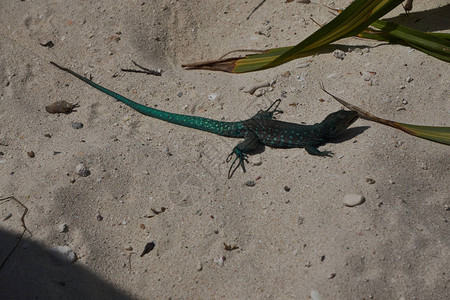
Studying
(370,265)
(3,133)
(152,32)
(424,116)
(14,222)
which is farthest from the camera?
(152,32)

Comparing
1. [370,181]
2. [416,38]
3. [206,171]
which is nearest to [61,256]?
[206,171]

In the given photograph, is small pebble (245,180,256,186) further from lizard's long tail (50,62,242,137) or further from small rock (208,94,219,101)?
small rock (208,94,219,101)

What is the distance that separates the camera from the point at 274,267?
114 inches

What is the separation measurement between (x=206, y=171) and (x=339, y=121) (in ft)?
4.21

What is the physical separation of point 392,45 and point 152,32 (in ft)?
9.42

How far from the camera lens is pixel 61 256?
9.72 feet

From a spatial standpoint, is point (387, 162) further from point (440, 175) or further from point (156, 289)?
point (156, 289)

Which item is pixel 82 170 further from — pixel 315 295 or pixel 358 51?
pixel 358 51

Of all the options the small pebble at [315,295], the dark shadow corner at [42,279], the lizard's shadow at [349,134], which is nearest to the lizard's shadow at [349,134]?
the lizard's shadow at [349,134]

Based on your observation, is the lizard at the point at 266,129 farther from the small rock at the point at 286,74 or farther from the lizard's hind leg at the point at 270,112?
the small rock at the point at 286,74

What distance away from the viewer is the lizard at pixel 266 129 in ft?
11.6

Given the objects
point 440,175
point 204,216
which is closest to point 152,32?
point 204,216

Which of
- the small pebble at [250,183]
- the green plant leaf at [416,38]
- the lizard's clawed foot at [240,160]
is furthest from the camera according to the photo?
the green plant leaf at [416,38]

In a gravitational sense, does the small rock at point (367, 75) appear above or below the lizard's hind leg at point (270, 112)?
above
